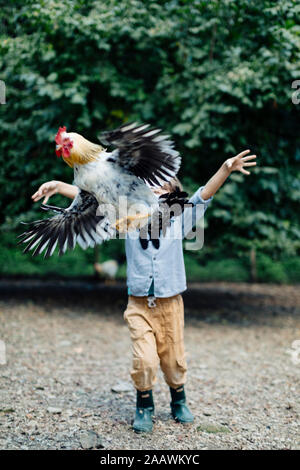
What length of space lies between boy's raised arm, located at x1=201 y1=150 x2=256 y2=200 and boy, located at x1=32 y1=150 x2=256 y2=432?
1.2 inches

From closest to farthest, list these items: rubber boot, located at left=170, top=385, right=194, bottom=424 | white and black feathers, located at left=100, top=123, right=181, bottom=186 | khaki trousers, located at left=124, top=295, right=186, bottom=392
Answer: white and black feathers, located at left=100, top=123, right=181, bottom=186, khaki trousers, located at left=124, top=295, right=186, bottom=392, rubber boot, located at left=170, top=385, right=194, bottom=424

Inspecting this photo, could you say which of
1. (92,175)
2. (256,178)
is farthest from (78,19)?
(92,175)

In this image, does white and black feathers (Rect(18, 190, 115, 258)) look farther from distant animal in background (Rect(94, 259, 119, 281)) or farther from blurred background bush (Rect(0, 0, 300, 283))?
distant animal in background (Rect(94, 259, 119, 281))

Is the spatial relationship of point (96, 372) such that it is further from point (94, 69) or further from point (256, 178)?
point (94, 69)

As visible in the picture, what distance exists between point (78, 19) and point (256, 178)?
8.39ft

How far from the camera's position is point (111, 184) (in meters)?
2.29

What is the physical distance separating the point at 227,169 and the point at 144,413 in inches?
63.5

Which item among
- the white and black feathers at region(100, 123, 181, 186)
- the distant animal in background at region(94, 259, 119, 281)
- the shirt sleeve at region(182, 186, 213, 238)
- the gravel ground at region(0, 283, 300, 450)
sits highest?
the white and black feathers at region(100, 123, 181, 186)

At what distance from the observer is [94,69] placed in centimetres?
500

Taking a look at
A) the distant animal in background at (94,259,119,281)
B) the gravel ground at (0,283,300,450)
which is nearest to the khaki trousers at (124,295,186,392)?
the gravel ground at (0,283,300,450)

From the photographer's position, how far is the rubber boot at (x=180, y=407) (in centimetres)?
293

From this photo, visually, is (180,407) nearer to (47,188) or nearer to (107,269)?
(47,188)

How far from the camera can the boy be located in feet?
8.96

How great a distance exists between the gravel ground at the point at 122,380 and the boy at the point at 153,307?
Answer: 34cm
